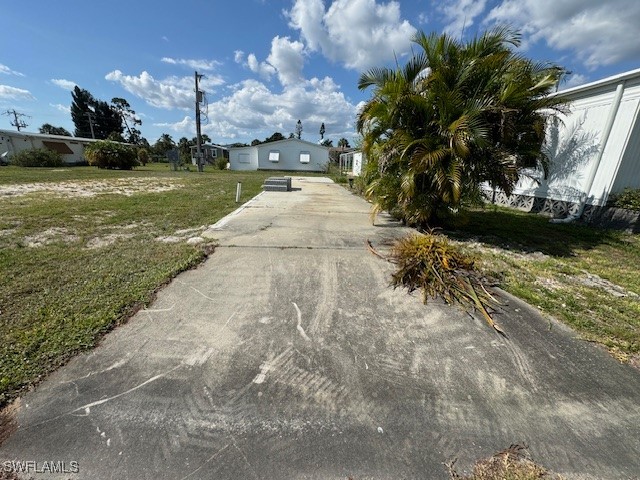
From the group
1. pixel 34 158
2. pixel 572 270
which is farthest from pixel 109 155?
pixel 572 270

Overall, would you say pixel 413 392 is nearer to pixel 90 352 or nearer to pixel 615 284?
pixel 90 352

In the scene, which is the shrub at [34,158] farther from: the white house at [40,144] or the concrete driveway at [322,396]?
the concrete driveway at [322,396]

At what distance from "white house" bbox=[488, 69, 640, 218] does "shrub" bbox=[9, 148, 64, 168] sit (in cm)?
3260

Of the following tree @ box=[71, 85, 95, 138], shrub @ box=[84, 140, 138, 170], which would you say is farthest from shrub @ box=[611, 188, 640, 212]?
tree @ box=[71, 85, 95, 138]

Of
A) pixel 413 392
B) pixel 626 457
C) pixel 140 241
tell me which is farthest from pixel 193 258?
pixel 626 457

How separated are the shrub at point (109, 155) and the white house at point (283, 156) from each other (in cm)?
1112

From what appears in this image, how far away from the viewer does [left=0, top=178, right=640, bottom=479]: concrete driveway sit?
1.54m

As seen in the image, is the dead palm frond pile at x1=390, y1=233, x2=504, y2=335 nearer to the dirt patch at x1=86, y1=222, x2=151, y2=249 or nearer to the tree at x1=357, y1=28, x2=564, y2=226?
the tree at x1=357, y1=28, x2=564, y2=226

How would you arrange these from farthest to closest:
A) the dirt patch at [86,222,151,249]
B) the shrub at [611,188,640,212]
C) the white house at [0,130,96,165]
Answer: the white house at [0,130,96,165]
the shrub at [611,188,640,212]
the dirt patch at [86,222,151,249]

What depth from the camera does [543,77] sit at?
522 cm

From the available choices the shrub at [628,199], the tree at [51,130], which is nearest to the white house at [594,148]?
the shrub at [628,199]

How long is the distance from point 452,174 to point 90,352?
5444 mm

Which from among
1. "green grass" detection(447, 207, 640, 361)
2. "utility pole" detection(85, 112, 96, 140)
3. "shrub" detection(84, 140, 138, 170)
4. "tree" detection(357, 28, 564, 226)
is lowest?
"green grass" detection(447, 207, 640, 361)

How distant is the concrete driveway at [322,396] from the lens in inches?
60.8
